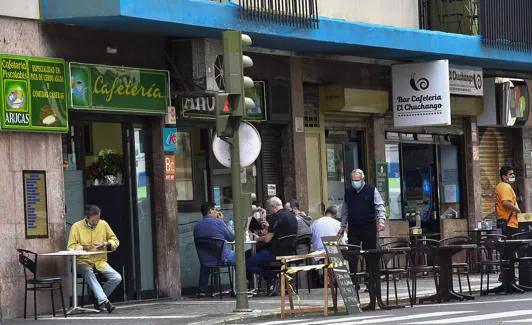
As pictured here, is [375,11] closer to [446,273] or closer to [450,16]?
[450,16]

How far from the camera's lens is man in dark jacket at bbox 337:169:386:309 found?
21266 mm

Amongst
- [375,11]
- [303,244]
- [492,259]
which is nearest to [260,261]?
[303,244]

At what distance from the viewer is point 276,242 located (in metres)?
22.0

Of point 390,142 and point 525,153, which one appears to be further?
point 525,153

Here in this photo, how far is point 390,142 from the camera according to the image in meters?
29.0

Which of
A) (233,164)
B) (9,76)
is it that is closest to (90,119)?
(9,76)

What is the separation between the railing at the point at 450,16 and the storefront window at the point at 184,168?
711cm

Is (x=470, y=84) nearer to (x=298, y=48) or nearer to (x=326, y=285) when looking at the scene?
(x=298, y=48)

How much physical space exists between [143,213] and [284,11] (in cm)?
382

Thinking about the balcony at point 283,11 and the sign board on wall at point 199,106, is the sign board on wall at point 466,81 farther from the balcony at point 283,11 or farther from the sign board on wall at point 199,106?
the balcony at point 283,11

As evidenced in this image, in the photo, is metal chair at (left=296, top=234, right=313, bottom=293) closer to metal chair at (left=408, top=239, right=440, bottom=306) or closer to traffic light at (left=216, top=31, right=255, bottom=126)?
metal chair at (left=408, top=239, right=440, bottom=306)

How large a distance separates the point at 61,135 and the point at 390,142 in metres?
9.81

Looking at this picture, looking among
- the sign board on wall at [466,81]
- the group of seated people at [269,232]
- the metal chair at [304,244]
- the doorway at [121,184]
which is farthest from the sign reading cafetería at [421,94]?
the doorway at [121,184]

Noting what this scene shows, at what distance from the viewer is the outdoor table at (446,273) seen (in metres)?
19.9
